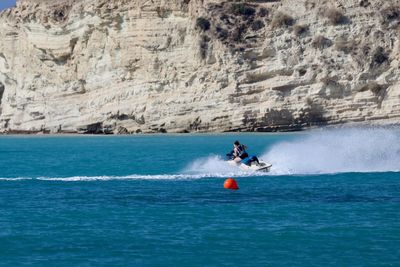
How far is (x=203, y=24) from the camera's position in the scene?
193ft

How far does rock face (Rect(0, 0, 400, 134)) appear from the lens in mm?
56062

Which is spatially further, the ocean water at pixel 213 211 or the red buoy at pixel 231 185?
the red buoy at pixel 231 185

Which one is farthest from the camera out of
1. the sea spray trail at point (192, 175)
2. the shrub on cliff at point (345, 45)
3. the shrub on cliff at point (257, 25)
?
the shrub on cliff at point (257, 25)

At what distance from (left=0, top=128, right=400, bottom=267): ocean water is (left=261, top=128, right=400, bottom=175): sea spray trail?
0.04 meters

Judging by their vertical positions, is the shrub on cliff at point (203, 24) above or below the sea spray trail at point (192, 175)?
above

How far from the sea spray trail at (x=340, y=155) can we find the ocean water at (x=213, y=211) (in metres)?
0.04

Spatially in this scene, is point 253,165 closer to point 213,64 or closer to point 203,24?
point 213,64

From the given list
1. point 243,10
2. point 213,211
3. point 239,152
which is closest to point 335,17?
point 243,10

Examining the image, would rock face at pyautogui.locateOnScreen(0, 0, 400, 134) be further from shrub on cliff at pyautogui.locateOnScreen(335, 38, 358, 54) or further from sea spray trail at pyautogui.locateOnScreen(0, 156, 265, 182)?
sea spray trail at pyautogui.locateOnScreen(0, 156, 265, 182)

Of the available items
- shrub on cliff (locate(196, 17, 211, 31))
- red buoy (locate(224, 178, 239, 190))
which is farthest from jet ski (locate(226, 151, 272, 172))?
shrub on cliff (locate(196, 17, 211, 31))

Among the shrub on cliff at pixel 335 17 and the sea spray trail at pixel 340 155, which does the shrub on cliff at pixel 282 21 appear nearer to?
the shrub on cliff at pixel 335 17

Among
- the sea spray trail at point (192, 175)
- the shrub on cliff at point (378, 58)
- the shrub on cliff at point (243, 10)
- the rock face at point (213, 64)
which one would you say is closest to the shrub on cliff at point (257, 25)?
the rock face at point (213, 64)

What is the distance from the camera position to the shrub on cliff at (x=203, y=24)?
58.7 metres

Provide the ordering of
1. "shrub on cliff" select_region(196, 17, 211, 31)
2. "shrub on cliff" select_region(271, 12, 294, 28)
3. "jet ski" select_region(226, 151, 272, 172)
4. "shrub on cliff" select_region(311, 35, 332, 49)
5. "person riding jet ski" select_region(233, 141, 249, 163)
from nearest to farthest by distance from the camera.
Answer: "jet ski" select_region(226, 151, 272, 172)
"person riding jet ski" select_region(233, 141, 249, 163)
"shrub on cliff" select_region(311, 35, 332, 49)
"shrub on cliff" select_region(271, 12, 294, 28)
"shrub on cliff" select_region(196, 17, 211, 31)
